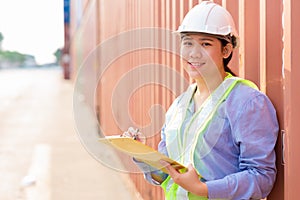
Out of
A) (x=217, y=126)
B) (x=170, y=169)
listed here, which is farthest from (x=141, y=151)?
(x=217, y=126)

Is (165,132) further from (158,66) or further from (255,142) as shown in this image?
(158,66)

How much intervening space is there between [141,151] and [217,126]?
0.27 metres

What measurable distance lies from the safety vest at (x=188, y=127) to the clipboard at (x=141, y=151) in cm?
9

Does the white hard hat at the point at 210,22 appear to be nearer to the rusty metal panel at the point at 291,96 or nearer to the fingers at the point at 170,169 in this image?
the rusty metal panel at the point at 291,96

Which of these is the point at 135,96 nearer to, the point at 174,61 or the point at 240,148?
the point at 174,61

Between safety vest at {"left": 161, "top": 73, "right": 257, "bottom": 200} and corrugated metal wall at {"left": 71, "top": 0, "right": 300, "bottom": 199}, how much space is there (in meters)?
0.17

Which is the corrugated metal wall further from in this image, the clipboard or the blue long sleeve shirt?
the clipboard

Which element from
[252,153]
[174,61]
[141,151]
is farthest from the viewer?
[174,61]

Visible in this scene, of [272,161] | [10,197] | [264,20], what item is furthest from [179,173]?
[10,197]

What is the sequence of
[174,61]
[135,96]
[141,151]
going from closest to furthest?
[141,151], [174,61], [135,96]

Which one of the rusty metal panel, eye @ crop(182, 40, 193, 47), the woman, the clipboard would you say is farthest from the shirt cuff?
eye @ crop(182, 40, 193, 47)

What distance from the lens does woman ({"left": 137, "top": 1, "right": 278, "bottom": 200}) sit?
6.16 ft

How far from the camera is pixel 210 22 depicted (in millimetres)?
2002

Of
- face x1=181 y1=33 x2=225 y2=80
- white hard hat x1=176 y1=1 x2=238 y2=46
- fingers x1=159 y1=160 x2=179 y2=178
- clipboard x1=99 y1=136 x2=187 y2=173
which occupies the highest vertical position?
white hard hat x1=176 y1=1 x2=238 y2=46
